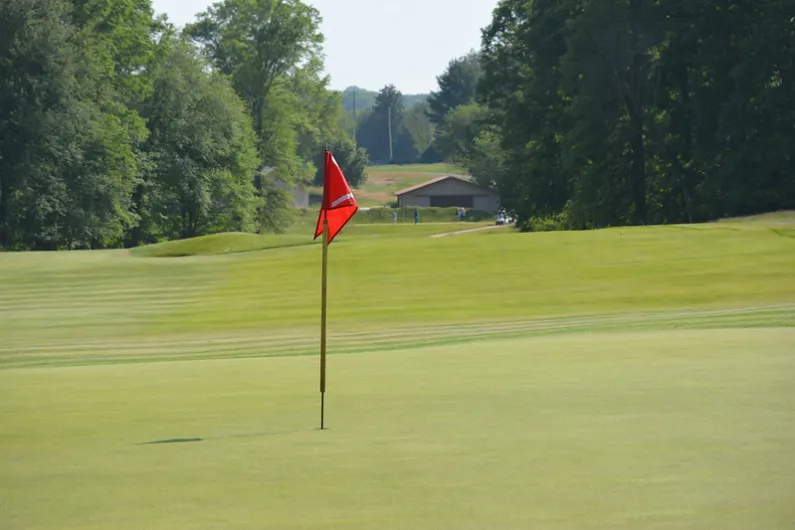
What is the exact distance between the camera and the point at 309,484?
709 cm

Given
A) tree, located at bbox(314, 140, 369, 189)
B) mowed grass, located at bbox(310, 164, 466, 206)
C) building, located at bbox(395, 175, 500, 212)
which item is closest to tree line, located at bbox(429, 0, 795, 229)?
building, located at bbox(395, 175, 500, 212)

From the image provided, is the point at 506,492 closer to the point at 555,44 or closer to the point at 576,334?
the point at 576,334

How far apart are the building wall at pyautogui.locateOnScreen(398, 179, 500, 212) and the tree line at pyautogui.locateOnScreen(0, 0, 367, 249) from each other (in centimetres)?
3767

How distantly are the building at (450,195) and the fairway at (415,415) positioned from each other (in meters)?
106

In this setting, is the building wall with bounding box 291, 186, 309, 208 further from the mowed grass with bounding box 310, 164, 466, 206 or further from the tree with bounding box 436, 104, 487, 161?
the tree with bounding box 436, 104, 487, 161

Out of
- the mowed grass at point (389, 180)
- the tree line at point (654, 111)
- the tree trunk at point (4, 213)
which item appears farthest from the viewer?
the mowed grass at point (389, 180)

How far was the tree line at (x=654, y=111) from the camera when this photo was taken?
4566 cm

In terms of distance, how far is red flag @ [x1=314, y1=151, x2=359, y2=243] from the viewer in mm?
9602

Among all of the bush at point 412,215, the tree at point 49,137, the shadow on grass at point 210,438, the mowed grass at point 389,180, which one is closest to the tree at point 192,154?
the tree at point 49,137

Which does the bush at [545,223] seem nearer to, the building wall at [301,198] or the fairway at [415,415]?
the fairway at [415,415]

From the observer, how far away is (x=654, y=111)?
50469mm

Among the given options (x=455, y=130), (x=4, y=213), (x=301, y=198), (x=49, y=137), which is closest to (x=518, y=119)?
(x=49, y=137)

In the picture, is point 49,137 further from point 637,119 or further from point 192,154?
point 637,119

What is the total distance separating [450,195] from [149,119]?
6836 cm
